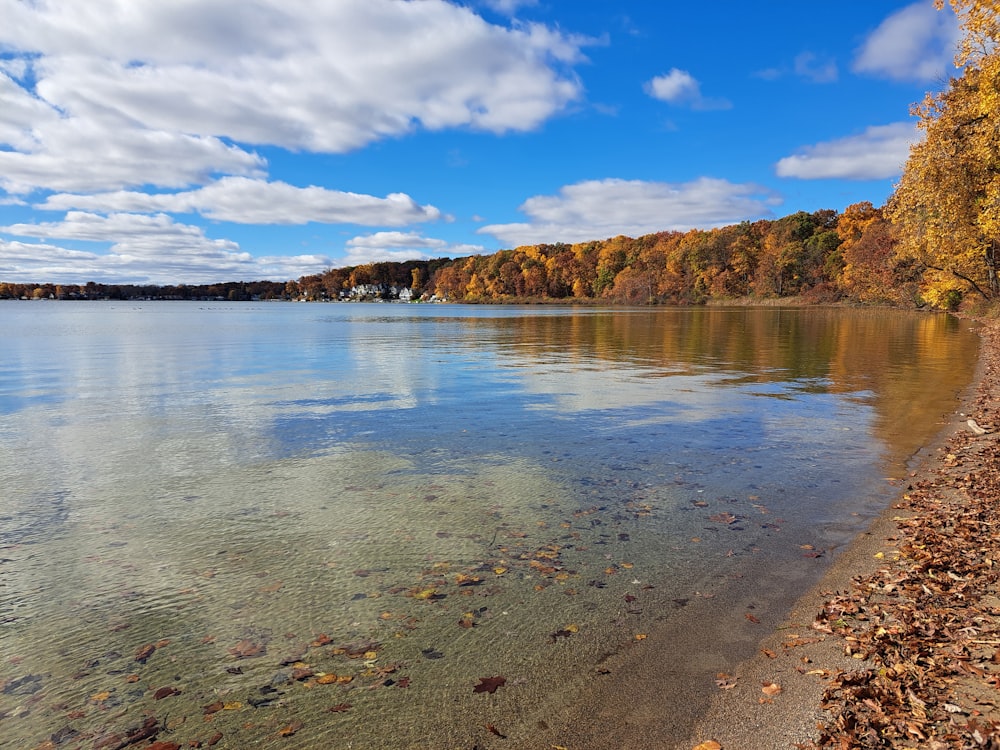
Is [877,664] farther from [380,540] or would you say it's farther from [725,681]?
[380,540]

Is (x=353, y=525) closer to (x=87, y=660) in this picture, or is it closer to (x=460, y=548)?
(x=460, y=548)

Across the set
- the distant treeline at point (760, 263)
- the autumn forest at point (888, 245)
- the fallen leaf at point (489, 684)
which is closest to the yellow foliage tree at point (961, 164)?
the autumn forest at point (888, 245)

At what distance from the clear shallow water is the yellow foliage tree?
34.3ft

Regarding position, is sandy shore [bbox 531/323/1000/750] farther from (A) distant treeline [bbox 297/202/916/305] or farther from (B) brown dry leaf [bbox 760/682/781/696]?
(A) distant treeline [bbox 297/202/916/305]

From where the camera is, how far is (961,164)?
82.2 ft

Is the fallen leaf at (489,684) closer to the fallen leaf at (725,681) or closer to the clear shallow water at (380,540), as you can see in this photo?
the clear shallow water at (380,540)

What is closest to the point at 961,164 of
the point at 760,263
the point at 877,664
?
the point at 877,664

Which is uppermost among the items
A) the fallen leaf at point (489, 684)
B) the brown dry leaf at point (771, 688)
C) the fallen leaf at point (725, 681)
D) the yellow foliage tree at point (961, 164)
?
the yellow foliage tree at point (961, 164)

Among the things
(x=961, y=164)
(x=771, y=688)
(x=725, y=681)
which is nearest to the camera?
(x=771, y=688)

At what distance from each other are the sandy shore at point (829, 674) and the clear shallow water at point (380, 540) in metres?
0.38

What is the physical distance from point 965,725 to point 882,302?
113 m

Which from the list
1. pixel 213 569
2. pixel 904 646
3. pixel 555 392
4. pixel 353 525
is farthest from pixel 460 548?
pixel 555 392

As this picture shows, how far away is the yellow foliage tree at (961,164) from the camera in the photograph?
2070cm

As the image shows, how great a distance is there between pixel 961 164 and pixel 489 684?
3014 centimetres
